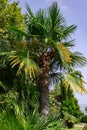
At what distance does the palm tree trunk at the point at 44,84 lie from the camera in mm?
17000

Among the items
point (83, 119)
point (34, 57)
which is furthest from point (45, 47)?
point (83, 119)

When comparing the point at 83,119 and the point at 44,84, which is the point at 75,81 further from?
the point at 83,119

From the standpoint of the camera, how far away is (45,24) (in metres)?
17.7

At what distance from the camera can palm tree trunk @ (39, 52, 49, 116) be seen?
17.0 m

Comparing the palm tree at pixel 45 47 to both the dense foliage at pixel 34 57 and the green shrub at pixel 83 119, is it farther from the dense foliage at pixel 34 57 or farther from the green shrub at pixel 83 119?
the green shrub at pixel 83 119

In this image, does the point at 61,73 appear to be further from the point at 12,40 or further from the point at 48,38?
the point at 12,40

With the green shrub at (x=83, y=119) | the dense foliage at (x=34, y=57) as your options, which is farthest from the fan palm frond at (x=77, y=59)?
the green shrub at (x=83, y=119)

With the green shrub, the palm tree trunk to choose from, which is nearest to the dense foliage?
the palm tree trunk

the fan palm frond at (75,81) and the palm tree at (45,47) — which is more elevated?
the palm tree at (45,47)

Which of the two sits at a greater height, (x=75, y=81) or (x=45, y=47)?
(x=45, y=47)

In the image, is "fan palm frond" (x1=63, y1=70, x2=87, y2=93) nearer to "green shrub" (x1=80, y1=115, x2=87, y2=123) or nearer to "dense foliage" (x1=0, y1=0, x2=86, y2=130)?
"dense foliage" (x1=0, y1=0, x2=86, y2=130)

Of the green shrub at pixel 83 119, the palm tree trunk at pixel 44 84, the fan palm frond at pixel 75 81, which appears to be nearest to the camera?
the fan palm frond at pixel 75 81

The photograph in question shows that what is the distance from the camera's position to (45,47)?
1747cm

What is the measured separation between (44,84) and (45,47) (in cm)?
165
